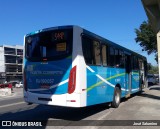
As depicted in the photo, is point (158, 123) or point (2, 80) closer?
point (158, 123)

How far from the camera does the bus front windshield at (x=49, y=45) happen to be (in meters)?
10.4

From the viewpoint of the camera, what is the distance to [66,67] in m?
10.3

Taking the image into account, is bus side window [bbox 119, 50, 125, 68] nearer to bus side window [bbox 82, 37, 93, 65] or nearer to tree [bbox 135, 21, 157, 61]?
bus side window [bbox 82, 37, 93, 65]

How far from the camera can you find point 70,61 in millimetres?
10219

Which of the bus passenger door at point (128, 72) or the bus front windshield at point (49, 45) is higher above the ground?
the bus front windshield at point (49, 45)

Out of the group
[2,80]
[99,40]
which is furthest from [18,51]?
[99,40]

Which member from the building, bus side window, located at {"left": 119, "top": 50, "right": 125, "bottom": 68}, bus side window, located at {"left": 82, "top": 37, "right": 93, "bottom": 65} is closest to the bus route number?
bus side window, located at {"left": 82, "top": 37, "right": 93, "bottom": 65}

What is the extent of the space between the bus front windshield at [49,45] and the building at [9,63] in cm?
8448

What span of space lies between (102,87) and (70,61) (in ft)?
8.01

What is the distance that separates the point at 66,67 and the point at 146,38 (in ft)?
130

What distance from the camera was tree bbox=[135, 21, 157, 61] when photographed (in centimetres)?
4788

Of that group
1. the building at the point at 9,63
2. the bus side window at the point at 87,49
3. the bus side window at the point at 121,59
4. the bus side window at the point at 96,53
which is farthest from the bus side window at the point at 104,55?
the building at the point at 9,63

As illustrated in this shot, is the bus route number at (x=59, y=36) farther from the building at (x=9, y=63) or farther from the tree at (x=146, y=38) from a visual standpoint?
the building at (x=9, y=63)

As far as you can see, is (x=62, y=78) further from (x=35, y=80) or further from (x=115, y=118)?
(x=115, y=118)
